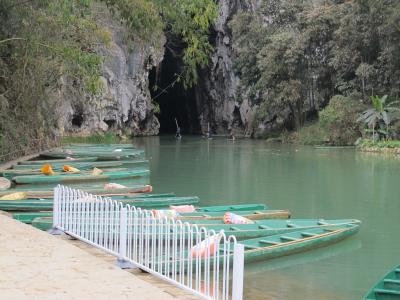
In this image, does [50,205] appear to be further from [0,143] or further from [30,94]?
[30,94]

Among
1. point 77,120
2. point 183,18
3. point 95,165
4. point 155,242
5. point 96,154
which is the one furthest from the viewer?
point 77,120

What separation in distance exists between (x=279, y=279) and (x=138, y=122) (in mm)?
40209

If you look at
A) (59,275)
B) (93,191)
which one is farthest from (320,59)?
(59,275)

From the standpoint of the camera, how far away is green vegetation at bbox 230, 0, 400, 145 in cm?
3091

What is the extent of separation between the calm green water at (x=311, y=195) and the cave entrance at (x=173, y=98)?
24.1 meters

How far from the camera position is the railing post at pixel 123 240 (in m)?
5.68

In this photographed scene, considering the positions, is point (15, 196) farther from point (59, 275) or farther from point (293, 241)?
point (59, 275)

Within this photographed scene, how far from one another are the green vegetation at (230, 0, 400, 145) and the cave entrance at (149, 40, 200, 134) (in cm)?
1180

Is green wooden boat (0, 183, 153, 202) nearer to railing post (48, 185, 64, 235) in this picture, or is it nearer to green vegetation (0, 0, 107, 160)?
green vegetation (0, 0, 107, 160)

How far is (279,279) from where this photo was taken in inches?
287

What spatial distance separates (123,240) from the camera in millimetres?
5711

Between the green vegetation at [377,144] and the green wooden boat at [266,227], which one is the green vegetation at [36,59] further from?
the green vegetation at [377,144]

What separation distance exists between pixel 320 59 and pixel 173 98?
26.5 meters

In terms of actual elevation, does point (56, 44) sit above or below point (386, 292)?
above
